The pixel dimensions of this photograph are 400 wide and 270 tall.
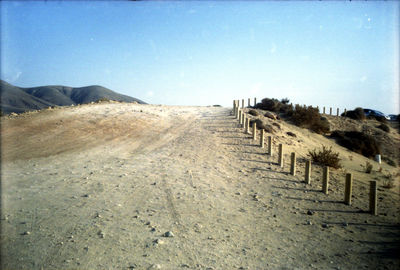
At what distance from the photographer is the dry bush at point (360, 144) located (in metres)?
26.7

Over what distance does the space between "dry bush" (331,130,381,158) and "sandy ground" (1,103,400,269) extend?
15.1 m

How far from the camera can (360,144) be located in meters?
27.1

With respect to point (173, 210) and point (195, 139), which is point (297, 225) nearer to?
point (173, 210)

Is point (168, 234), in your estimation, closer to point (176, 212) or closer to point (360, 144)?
point (176, 212)

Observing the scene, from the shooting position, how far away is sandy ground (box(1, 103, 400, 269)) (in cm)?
537

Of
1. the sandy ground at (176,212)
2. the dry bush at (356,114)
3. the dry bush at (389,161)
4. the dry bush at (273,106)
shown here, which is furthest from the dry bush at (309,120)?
the sandy ground at (176,212)

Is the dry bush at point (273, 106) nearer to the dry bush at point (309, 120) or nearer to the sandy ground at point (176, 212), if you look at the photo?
the dry bush at point (309, 120)

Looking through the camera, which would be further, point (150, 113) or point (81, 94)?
point (81, 94)

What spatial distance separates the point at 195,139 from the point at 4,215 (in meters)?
11.1

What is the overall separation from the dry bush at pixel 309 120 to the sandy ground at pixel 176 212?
1719cm

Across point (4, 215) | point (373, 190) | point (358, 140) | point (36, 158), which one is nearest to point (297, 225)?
point (373, 190)

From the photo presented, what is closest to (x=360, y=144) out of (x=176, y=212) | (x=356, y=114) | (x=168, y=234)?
(x=356, y=114)

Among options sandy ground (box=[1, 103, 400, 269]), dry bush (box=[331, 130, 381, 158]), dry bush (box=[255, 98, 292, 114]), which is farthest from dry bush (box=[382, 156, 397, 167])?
sandy ground (box=[1, 103, 400, 269])

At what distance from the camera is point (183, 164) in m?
12.1
